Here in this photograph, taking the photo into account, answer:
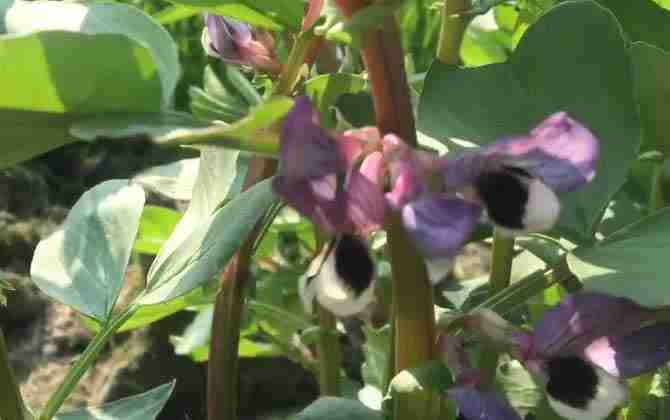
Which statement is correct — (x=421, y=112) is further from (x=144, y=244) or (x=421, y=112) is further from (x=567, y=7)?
(x=144, y=244)

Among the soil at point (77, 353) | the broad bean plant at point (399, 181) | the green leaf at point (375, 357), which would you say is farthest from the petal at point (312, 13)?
the soil at point (77, 353)

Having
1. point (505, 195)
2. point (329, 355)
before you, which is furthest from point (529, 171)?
point (329, 355)

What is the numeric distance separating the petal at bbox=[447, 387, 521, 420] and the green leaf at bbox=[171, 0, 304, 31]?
0.21 meters

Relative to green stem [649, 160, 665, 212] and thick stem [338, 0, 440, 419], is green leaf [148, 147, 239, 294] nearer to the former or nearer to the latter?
thick stem [338, 0, 440, 419]

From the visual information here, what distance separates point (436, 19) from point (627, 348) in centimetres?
105

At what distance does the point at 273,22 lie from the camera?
1.74ft

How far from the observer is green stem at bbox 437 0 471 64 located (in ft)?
1.95

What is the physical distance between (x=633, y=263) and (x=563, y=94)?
11cm

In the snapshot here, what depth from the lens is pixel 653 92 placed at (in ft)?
1.83

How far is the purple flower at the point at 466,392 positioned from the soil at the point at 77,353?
2.27ft

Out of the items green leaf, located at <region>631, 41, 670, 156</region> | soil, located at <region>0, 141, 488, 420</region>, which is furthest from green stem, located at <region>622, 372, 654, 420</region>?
soil, located at <region>0, 141, 488, 420</region>

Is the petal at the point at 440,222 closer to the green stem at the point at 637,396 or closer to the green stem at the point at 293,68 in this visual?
the green stem at the point at 293,68

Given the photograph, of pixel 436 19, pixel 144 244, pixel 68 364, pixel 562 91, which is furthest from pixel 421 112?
pixel 436 19

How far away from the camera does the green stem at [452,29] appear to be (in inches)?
23.5
